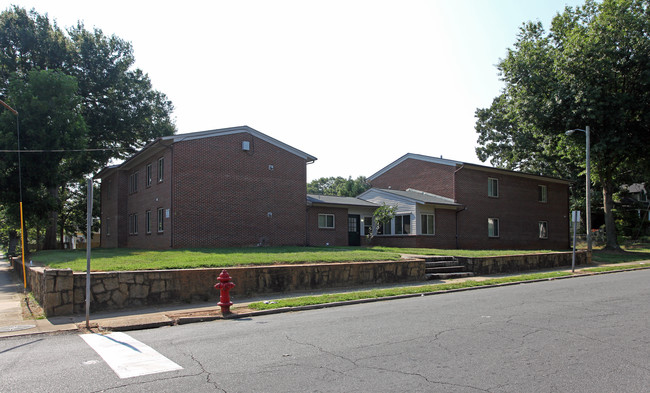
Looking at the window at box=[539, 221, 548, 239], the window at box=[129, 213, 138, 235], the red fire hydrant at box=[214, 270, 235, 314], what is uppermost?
the window at box=[129, 213, 138, 235]

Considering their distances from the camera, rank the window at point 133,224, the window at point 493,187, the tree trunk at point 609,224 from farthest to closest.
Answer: the window at point 493,187 < the tree trunk at point 609,224 < the window at point 133,224

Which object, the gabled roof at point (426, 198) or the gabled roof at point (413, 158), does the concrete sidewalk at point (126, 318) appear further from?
the gabled roof at point (413, 158)

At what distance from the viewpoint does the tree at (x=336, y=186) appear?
69.5m

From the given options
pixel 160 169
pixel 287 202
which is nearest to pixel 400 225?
pixel 287 202

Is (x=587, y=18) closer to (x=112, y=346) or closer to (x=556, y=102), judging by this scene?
(x=556, y=102)

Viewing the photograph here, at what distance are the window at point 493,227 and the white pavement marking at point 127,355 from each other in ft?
93.6

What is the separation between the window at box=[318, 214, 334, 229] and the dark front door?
242cm

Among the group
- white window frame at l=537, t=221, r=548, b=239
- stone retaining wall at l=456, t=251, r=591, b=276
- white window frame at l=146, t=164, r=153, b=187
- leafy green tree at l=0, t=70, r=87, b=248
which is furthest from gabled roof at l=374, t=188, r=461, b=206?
leafy green tree at l=0, t=70, r=87, b=248

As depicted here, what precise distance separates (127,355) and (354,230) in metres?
24.4

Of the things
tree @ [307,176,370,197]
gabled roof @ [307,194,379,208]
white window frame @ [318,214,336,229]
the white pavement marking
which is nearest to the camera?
the white pavement marking

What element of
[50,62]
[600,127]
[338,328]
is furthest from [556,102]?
[50,62]

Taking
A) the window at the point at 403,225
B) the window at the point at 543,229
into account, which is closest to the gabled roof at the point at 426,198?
the window at the point at 403,225

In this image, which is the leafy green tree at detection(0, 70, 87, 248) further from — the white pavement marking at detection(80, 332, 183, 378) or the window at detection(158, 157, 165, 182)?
the white pavement marking at detection(80, 332, 183, 378)

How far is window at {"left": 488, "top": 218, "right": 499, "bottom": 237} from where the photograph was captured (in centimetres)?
3234
